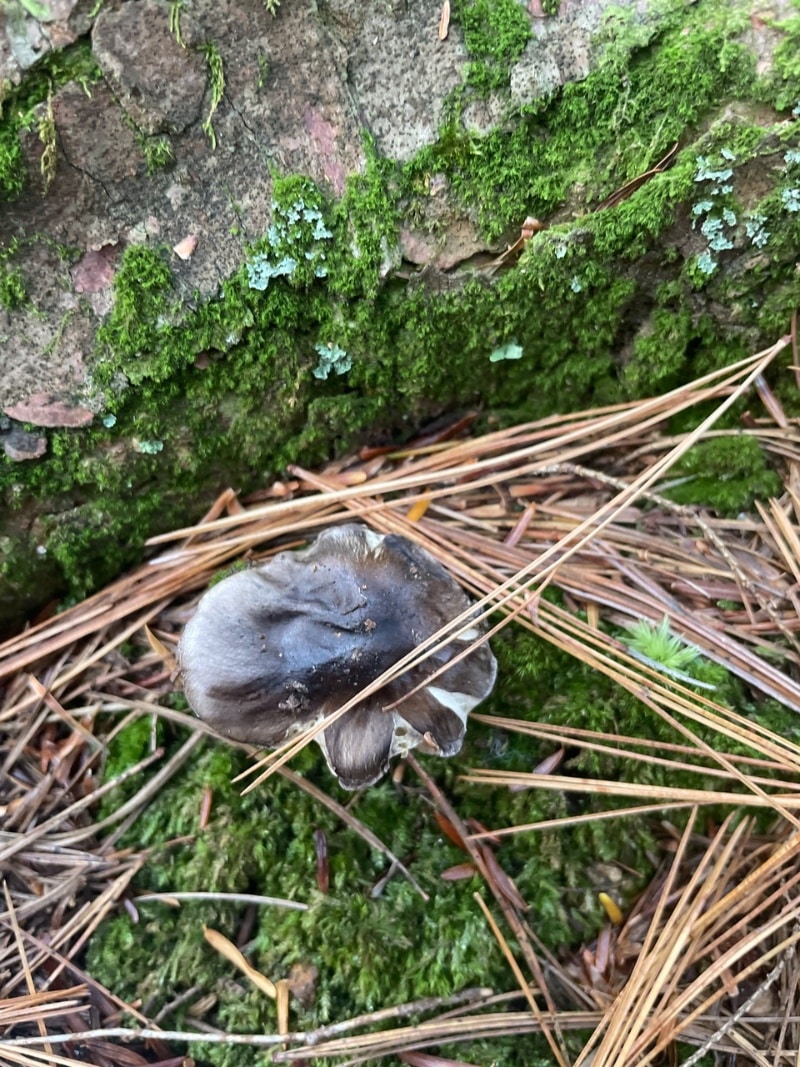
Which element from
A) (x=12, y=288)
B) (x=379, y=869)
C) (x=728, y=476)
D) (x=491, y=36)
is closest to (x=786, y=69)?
(x=491, y=36)

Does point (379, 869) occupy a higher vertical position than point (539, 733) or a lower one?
lower

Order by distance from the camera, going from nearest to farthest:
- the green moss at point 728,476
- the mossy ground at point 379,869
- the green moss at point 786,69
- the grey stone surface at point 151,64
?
the grey stone surface at point 151,64 → the green moss at point 786,69 → the mossy ground at point 379,869 → the green moss at point 728,476

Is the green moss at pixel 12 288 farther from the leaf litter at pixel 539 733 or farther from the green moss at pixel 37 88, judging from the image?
the leaf litter at pixel 539 733

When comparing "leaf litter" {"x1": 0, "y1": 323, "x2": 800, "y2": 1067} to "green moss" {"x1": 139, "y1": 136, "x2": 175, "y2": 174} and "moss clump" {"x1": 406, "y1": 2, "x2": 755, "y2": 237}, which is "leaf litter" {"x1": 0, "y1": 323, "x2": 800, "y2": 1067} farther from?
"green moss" {"x1": 139, "y1": 136, "x2": 175, "y2": 174}

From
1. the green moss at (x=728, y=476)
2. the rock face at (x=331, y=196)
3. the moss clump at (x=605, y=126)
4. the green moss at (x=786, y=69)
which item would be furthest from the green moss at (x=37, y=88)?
the green moss at (x=728, y=476)

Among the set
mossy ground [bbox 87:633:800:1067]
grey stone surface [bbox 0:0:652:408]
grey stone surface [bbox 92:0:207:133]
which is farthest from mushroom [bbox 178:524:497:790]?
grey stone surface [bbox 92:0:207:133]

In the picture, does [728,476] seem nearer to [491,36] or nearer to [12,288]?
[491,36]

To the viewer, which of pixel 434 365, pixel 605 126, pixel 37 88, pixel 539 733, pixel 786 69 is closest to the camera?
pixel 37 88

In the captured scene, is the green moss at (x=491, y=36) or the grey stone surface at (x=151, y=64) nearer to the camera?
the grey stone surface at (x=151, y=64)
